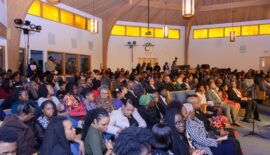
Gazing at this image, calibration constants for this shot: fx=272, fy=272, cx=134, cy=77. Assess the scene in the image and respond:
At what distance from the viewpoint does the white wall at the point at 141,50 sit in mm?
14445

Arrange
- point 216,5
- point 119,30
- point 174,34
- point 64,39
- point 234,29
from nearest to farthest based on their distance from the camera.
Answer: point 64,39, point 216,5, point 119,30, point 234,29, point 174,34

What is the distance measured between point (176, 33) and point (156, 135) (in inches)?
582

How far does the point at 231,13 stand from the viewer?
572 inches

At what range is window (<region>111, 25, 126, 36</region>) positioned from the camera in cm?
1446

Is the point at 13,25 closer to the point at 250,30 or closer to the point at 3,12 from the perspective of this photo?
the point at 3,12

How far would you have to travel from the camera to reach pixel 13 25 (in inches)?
326

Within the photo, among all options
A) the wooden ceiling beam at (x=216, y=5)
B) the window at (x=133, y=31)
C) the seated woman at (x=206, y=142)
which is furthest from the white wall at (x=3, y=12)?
the window at (x=133, y=31)

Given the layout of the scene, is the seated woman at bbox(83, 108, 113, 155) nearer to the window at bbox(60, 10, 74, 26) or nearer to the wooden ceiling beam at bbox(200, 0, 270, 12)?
the window at bbox(60, 10, 74, 26)

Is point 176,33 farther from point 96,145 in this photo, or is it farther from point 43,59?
point 96,145

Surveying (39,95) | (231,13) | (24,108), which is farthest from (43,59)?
(231,13)

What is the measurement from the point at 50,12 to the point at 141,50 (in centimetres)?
637

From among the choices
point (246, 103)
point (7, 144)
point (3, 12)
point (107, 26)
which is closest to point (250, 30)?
point (107, 26)

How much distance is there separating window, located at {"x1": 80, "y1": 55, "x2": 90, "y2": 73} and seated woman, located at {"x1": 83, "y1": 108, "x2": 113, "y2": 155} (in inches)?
386

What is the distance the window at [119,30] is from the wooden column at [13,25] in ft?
21.1
